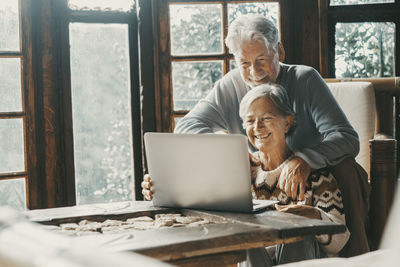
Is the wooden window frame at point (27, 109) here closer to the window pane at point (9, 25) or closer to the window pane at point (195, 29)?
the window pane at point (9, 25)

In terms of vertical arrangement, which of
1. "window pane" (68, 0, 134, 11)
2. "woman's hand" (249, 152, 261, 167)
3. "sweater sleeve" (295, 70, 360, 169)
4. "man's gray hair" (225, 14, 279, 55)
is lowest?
"woman's hand" (249, 152, 261, 167)

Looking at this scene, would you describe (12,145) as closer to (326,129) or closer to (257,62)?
(257,62)

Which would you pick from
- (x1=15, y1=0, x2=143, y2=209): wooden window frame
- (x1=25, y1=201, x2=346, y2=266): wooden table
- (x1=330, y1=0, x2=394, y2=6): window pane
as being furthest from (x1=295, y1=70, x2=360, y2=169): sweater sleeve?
(x1=15, y1=0, x2=143, y2=209): wooden window frame

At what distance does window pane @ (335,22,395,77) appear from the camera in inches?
130

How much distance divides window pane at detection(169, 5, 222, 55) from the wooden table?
1.76 m

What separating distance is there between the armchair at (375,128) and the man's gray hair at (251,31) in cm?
63

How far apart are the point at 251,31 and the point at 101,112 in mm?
1319

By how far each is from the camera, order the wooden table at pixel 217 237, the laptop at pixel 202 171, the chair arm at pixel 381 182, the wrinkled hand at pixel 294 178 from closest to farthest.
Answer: the wooden table at pixel 217 237, the laptop at pixel 202 171, the wrinkled hand at pixel 294 178, the chair arm at pixel 381 182

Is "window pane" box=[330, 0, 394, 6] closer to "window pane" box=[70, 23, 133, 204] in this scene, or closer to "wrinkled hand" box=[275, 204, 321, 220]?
"window pane" box=[70, 23, 133, 204]

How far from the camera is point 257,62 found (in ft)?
7.64

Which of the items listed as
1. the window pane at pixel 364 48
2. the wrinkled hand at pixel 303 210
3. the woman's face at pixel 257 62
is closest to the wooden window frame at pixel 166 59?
the window pane at pixel 364 48

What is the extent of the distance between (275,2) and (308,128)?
1250 mm

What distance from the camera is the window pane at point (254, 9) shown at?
324 centimetres

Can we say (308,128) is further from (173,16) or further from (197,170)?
(173,16)
